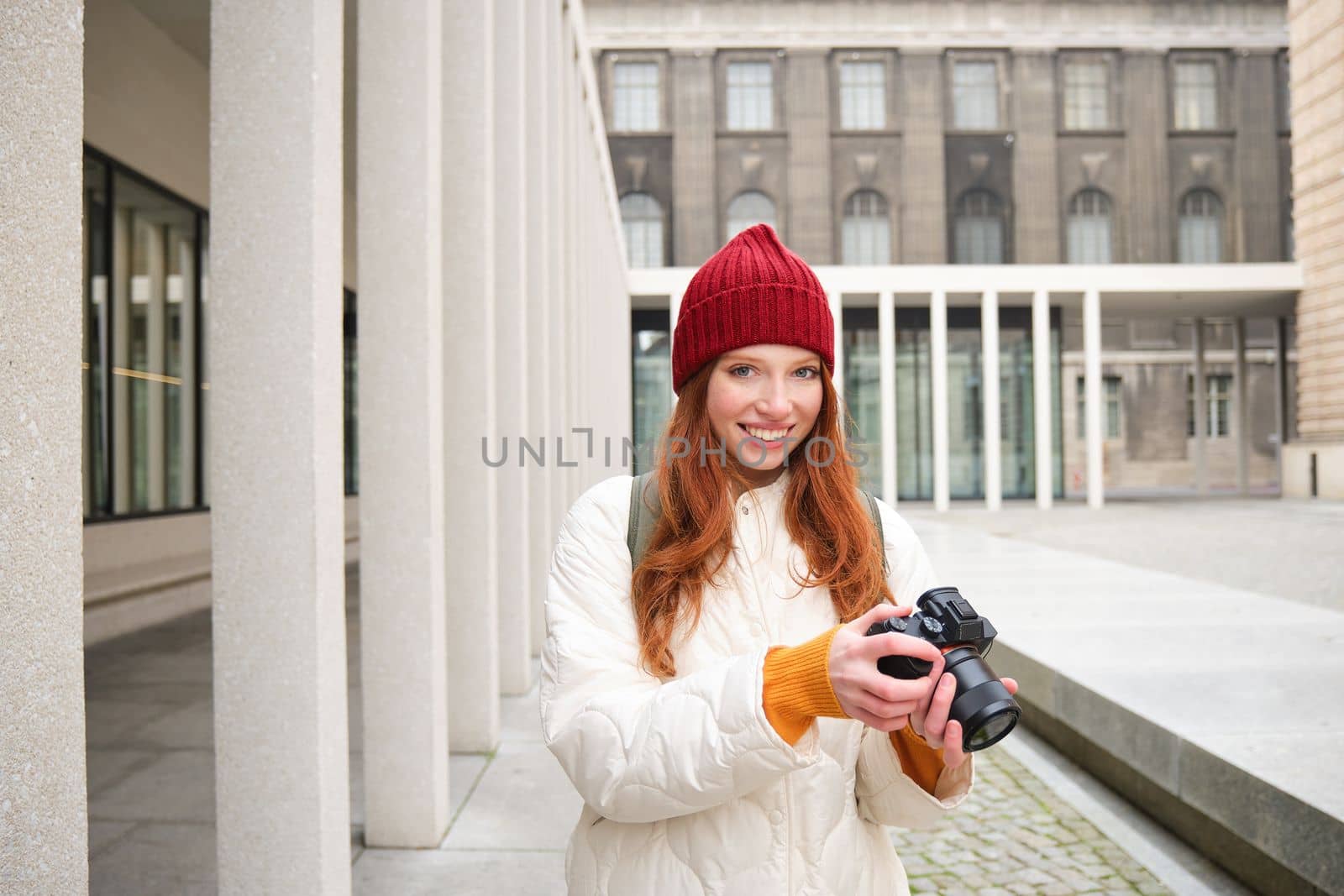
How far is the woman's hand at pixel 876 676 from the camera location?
1300 mm

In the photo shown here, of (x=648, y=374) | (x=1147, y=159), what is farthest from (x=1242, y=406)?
(x=648, y=374)

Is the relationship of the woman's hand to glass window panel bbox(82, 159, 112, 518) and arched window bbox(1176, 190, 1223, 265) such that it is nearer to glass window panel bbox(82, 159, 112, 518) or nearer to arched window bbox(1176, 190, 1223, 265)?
glass window panel bbox(82, 159, 112, 518)

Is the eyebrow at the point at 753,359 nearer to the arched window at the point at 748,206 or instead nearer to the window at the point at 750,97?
the arched window at the point at 748,206

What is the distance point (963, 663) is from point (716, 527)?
0.54m

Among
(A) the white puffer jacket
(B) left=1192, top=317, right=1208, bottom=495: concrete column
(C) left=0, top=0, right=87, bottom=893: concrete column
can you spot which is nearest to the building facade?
(B) left=1192, top=317, right=1208, bottom=495: concrete column

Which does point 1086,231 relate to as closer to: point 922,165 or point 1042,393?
point 922,165

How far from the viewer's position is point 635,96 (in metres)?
32.9

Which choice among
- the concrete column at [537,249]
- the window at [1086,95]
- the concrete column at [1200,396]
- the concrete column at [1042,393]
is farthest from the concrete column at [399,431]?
the window at [1086,95]

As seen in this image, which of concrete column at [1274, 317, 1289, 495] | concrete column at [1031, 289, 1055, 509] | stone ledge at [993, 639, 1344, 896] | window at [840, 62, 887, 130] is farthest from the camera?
window at [840, 62, 887, 130]

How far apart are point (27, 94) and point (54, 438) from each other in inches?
19.2

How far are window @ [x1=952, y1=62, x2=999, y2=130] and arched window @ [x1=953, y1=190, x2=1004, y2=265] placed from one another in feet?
8.01

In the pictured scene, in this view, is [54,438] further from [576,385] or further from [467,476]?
[576,385]

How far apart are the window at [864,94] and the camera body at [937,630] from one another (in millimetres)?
33687

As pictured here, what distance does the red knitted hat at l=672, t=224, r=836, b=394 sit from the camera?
179 centimetres
